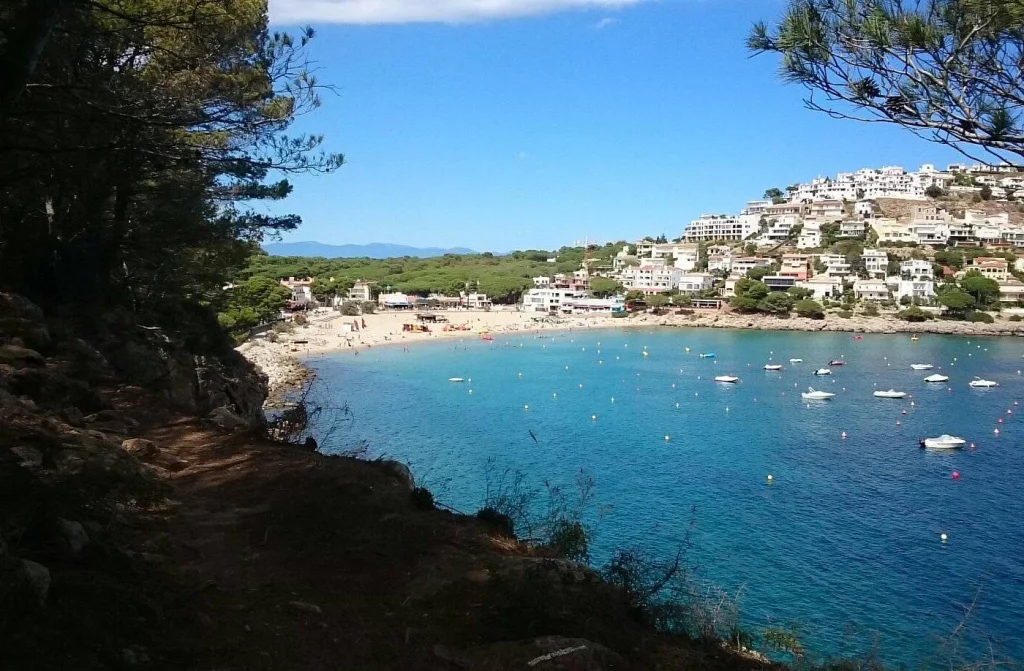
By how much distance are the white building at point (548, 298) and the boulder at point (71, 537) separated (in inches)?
3078

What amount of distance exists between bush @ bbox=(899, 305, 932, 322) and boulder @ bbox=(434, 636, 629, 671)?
7068cm

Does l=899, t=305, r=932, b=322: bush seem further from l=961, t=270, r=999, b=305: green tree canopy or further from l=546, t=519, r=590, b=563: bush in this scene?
l=546, t=519, r=590, b=563: bush

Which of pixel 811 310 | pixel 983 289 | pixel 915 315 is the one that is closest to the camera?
pixel 915 315

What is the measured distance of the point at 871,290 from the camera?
7094 centimetres

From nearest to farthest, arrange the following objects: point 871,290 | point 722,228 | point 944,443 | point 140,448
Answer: point 140,448 < point 944,443 < point 871,290 < point 722,228

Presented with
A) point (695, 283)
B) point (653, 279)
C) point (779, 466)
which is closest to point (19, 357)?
point (779, 466)

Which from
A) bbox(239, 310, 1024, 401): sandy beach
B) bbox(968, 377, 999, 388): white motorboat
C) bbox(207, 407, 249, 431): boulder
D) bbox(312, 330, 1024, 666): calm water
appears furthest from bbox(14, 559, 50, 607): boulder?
bbox(968, 377, 999, 388): white motorboat

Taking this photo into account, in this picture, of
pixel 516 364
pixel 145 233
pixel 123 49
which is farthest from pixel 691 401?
pixel 123 49

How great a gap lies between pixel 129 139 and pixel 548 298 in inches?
3036

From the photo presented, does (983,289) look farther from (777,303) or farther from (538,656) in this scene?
(538,656)

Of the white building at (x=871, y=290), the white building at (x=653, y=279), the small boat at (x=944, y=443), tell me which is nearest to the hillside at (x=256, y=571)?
the small boat at (x=944, y=443)

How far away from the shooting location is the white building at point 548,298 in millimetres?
82000

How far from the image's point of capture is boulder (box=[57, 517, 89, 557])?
332cm

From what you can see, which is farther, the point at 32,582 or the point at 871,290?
the point at 871,290
